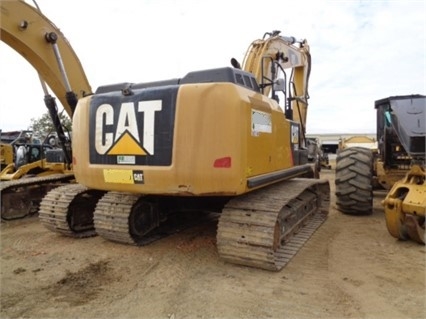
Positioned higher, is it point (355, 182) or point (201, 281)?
point (355, 182)

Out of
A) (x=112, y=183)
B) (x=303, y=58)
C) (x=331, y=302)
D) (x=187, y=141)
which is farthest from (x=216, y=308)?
(x=303, y=58)

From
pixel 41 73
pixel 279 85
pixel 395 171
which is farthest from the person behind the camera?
pixel 395 171

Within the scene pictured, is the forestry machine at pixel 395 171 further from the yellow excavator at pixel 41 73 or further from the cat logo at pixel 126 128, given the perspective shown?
the yellow excavator at pixel 41 73

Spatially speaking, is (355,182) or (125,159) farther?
(355,182)

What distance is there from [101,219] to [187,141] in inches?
71.4

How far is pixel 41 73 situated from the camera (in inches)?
232

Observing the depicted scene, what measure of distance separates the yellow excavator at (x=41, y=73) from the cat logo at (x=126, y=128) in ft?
7.29

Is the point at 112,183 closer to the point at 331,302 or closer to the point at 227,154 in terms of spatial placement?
the point at 227,154

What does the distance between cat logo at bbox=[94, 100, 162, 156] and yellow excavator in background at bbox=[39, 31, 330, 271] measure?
0.03 ft

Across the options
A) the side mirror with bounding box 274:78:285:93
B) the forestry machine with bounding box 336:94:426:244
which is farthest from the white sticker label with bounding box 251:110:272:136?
the forestry machine with bounding box 336:94:426:244

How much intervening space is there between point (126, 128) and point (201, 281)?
1.70 m

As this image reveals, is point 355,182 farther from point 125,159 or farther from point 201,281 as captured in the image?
point 125,159

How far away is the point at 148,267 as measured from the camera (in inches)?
157

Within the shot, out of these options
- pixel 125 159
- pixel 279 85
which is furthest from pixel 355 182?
A: pixel 125 159
